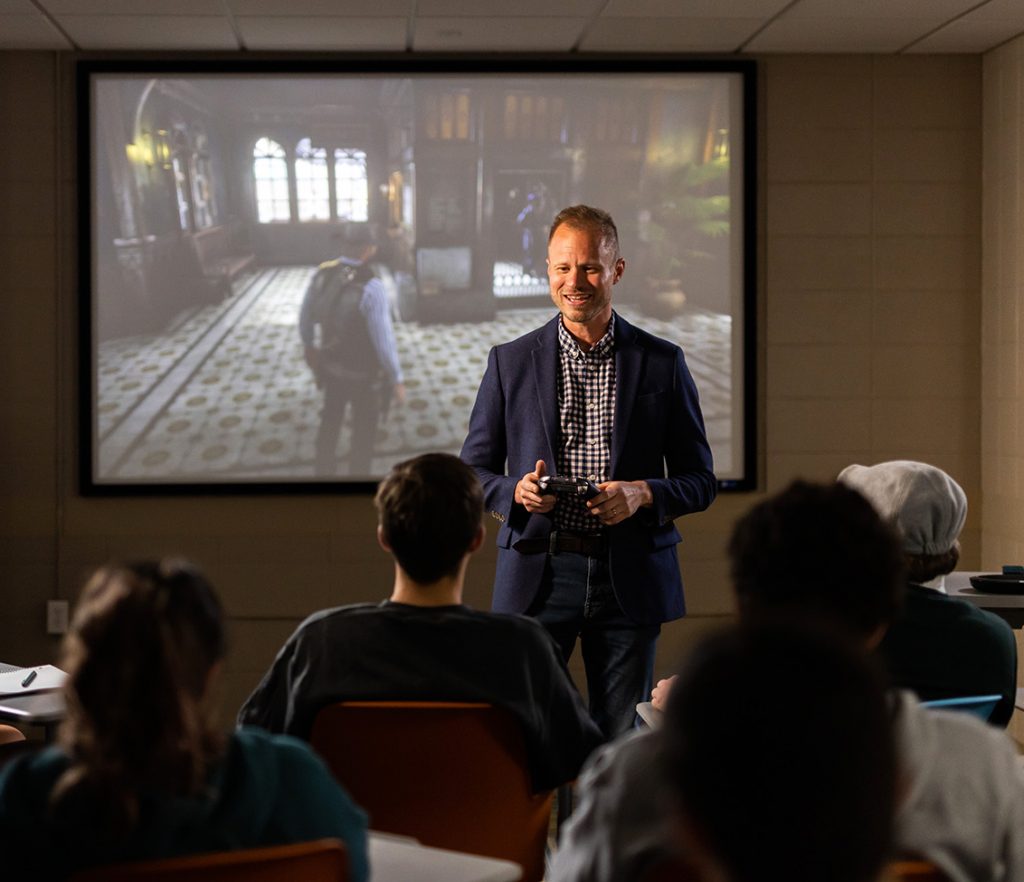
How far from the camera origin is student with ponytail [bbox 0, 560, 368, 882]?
1.19 meters

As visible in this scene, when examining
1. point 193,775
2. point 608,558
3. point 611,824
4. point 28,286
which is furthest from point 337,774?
point 28,286

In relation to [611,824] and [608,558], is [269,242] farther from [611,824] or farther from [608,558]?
[611,824]

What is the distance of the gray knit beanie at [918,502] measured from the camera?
2113 mm

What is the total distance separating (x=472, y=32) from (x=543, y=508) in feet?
8.19

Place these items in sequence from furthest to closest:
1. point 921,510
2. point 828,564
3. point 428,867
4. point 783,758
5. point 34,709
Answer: point 34,709, point 921,510, point 428,867, point 828,564, point 783,758

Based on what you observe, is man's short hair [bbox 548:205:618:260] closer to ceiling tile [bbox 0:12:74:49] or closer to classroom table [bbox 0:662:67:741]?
classroom table [bbox 0:662:67:741]

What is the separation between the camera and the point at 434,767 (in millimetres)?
1874

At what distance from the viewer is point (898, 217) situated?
5102 millimetres

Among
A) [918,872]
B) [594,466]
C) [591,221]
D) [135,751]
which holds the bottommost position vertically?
[918,872]

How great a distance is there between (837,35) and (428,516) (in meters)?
3.50

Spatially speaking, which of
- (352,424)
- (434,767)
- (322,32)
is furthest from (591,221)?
(352,424)

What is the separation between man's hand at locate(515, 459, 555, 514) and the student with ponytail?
1.57 metres

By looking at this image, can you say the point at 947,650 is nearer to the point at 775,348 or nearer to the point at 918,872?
the point at 918,872

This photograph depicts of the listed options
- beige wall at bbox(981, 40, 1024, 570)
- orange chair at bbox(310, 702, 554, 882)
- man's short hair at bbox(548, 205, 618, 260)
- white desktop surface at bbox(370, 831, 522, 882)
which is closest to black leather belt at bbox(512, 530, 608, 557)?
man's short hair at bbox(548, 205, 618, 260)
